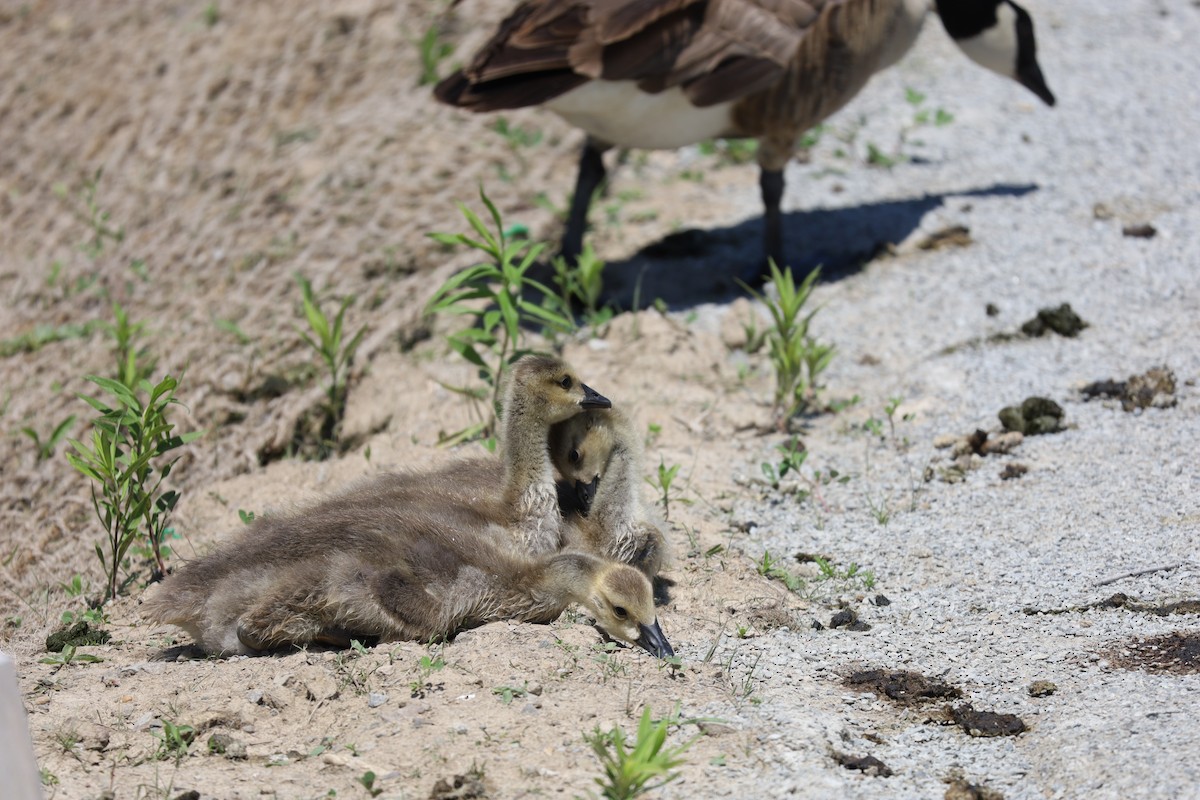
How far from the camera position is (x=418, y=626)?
4.52 metres

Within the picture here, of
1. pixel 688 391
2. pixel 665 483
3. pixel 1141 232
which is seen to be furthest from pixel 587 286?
pixel 1141 232

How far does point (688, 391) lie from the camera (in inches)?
268

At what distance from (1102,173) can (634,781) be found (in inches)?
255

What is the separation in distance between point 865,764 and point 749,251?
497 cm

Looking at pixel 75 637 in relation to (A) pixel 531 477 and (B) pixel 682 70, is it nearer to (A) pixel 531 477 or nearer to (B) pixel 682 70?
(A) pixel 531 477

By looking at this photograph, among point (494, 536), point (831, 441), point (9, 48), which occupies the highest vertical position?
point (9, 48)

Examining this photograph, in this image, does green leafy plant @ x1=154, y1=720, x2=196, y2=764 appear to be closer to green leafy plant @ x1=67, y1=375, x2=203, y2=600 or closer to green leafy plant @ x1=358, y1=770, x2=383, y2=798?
green leafy plant @ x1=358, y1=770, x2=383, y2=798

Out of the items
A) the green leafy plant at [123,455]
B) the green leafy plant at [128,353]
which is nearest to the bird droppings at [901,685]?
the green leafy plant at [123,455]

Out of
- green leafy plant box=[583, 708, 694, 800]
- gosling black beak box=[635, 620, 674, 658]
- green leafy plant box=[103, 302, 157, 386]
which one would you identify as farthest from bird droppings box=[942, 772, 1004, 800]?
green leafy plant box=[103, 302, 157, 386]

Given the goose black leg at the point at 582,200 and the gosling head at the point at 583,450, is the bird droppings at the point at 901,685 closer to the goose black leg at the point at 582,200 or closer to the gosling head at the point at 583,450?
the gosling head at the point at 583,450

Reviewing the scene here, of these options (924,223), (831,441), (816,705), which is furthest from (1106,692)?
(924,223)

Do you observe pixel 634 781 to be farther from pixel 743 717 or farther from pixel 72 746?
pixel 72 746

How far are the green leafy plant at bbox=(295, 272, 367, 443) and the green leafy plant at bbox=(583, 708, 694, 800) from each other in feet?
11.2

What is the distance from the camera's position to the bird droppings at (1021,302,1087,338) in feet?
23.0
